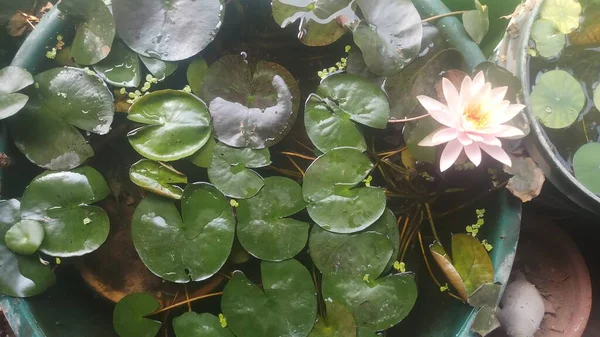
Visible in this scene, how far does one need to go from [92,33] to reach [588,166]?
1.34 m

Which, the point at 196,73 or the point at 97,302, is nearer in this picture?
the point at 196,73

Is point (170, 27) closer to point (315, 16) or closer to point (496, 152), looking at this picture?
point (315, 16)

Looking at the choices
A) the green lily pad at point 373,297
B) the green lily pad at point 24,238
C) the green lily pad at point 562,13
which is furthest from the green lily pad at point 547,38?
the green lily pad at point 24,238

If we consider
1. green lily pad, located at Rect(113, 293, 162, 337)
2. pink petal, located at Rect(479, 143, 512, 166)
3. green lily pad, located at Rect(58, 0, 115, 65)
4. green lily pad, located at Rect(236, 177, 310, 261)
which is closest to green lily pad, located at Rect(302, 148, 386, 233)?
green lily pad, located at Rect(236, 177, 310, 261)

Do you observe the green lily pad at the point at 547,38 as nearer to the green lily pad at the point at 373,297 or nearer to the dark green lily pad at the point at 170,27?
the green lily pad at the point at 373,297

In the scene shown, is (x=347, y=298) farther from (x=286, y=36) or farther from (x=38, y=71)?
(x=38, y=71)

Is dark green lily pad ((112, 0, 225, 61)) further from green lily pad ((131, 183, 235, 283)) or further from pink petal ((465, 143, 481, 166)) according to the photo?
pink petal ((465, 143, 481, 166))

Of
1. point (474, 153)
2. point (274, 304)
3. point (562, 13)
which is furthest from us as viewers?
point (562, 13)

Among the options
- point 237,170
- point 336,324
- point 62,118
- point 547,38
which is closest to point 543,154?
point 547,38

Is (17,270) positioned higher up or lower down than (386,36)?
lower down

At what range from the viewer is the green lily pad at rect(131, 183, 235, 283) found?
1.14m

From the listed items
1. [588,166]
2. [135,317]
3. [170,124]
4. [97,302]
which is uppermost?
[170,124]

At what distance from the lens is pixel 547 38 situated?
1250mm

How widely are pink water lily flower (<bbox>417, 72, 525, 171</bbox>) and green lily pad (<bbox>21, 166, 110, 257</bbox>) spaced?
31.9 inches
